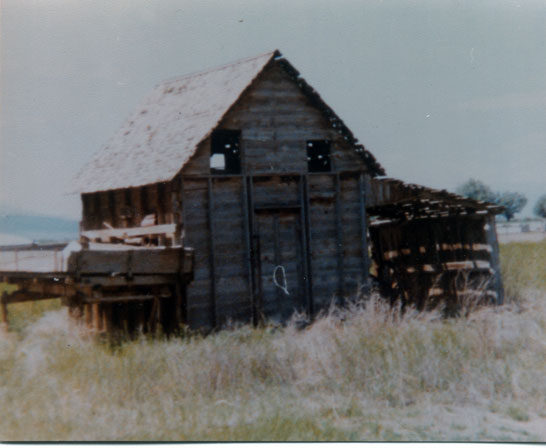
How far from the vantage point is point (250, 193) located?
47.5 ft

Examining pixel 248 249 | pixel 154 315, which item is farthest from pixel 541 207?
pixel 154 315

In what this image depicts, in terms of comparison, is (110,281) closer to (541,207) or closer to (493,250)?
(493,250)

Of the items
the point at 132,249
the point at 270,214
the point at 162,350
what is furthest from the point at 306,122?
the point at 162,350

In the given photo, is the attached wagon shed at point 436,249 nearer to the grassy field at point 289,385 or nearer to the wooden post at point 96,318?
the grassy field at point 289,385

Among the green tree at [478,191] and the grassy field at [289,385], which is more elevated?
the green tree at [478,191]

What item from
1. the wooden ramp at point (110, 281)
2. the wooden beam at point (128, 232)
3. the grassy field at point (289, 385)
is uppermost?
the wooden beam at point (128, 232)

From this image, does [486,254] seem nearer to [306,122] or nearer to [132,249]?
[306,122]

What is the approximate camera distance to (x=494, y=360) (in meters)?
10.2

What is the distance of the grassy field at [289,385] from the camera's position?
778 centimetres

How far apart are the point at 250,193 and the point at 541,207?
68.3 metres

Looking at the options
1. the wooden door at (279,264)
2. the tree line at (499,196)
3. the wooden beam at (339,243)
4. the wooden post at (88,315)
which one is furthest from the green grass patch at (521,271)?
the tree line at (499,196)

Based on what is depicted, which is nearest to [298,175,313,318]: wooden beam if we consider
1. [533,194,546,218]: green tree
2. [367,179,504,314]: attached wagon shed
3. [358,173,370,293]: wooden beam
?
[358,173,370,293]: wooden beam

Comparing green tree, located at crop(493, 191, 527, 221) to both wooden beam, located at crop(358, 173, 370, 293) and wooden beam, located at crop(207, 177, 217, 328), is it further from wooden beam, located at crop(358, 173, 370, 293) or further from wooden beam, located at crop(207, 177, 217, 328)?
wooden beam, located at crop(207, 177, 217, 328)

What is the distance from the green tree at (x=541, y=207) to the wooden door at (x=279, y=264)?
64545 mm
